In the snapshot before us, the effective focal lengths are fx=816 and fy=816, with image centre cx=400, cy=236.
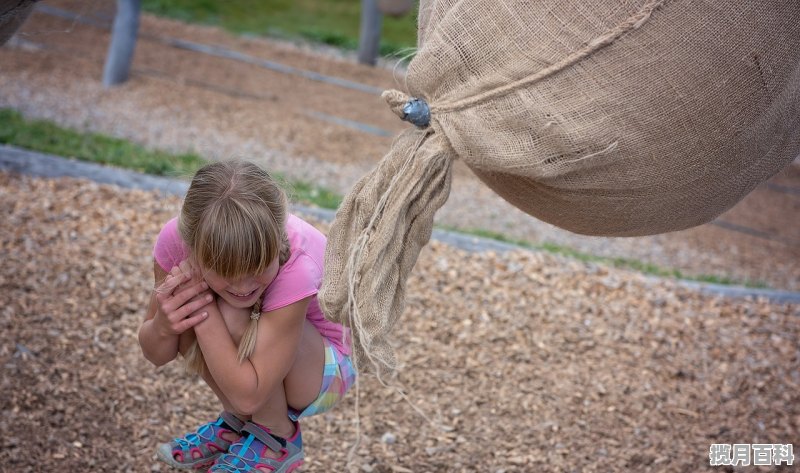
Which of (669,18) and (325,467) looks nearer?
(669,18)

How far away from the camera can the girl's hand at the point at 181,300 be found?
2070 millimetres

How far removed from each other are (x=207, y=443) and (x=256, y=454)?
0.22m

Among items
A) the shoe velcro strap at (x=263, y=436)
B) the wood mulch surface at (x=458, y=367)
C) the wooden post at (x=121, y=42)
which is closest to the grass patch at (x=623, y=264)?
the wood mulch surface at (x=458, y=367)

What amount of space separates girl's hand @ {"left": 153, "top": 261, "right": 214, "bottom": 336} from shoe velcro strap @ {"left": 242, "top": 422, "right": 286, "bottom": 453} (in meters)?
0.36

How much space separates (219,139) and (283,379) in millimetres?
5659

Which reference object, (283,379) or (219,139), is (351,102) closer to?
(219,139)

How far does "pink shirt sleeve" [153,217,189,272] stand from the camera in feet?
7.28

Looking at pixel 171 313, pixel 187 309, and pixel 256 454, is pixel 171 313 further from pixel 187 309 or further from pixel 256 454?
pixel 256 454

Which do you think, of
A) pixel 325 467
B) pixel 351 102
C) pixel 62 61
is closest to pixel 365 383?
pixel 325 467

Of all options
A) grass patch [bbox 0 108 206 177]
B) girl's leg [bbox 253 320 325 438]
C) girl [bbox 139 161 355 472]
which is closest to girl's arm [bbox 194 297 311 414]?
girl [bbox 139 161 355 472]

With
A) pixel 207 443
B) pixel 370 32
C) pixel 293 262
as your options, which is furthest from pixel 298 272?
pixel 370 32

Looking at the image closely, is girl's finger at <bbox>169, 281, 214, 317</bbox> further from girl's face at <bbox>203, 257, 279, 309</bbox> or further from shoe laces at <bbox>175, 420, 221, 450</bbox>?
shoe laces at <bbox>175, 420, 221, 450</bbox>

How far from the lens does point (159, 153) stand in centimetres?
634

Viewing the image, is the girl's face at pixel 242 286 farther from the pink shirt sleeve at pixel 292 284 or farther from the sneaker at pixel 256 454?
the sneaker at pixel 256 454
